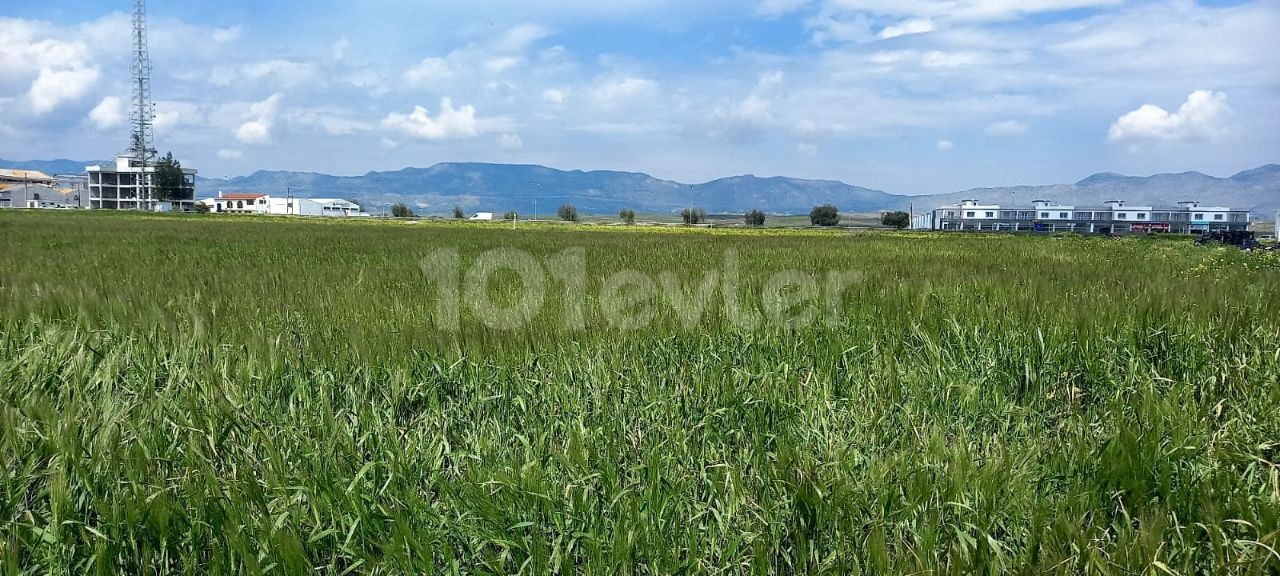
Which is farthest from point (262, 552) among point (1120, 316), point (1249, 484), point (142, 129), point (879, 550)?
point (142, 129)

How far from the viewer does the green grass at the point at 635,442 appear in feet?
6.98

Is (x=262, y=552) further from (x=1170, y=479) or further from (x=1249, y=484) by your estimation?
(x=1249, y=484)

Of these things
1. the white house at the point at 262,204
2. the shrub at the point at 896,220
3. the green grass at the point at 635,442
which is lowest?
the green grass at the point at 635,442

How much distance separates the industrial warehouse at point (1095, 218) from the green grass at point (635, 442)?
12430cm

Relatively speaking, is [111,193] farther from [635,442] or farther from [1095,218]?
[1095,218]

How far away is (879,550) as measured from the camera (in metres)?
1.93

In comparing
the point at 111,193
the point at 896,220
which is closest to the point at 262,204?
the point at 111,193

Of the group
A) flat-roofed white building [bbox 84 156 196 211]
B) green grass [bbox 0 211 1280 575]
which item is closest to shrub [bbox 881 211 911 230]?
flat-roofed white building [bbox 84 156 196 211]

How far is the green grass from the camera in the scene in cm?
213

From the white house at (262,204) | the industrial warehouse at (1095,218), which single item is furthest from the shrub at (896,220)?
the white house at (262,204)

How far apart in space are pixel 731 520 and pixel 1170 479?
1.59 m

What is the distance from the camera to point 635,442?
3154mm

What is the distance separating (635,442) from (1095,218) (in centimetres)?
15069

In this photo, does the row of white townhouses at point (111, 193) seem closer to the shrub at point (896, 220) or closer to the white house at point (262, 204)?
the white house at point (262, 204)
